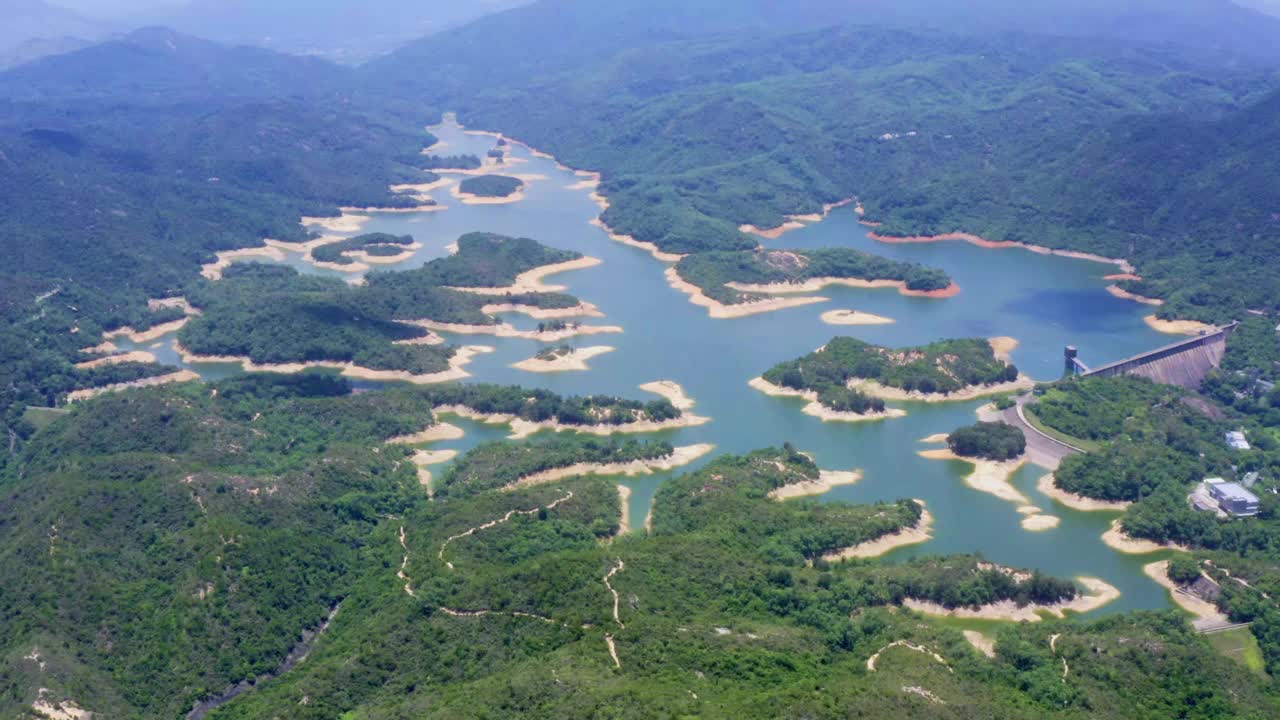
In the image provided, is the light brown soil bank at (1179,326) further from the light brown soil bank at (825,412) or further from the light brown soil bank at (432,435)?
the light brown soil bank at (432,435)

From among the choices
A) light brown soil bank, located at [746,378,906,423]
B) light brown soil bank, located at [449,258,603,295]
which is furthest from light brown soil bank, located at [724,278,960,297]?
light brown soil bank, located at [746,378,906,423]

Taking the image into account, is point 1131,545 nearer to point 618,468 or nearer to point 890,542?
point 890,542

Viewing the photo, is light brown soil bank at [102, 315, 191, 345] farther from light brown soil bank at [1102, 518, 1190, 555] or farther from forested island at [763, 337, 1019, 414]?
light brown soil bank at [1102, 518, 1190, 555]

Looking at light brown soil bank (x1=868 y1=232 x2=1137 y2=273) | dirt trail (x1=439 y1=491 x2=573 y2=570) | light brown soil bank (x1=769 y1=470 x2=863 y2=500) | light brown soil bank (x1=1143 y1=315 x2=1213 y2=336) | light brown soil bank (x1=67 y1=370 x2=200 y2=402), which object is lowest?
light brown soil bank (x1=67 y1=370 x2=200 y2=402)

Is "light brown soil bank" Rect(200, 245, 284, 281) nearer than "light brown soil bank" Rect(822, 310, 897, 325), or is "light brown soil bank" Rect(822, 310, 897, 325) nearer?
"light brown soil bank" Rect(822, 310, 897, 325)

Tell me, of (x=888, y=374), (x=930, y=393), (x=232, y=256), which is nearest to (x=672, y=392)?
(x=888, y=374)

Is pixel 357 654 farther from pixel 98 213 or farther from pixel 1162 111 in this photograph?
pixel 1162 111

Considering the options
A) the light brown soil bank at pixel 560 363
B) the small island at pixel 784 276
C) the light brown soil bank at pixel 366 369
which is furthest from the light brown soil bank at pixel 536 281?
the light brown soil bank at pixel 560 363

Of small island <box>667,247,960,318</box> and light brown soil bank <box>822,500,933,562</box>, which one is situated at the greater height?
small island <box>667,247,960,318</box>
